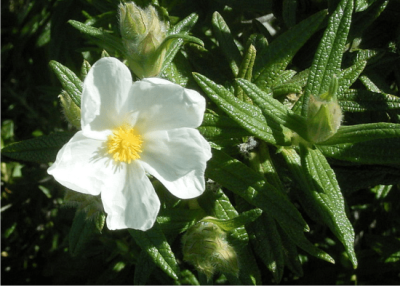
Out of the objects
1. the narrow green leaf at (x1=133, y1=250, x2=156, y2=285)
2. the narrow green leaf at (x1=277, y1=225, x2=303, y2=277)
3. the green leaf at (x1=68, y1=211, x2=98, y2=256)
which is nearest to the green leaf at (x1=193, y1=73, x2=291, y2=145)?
the narrow green leaf at (x1=277, y1=225, x2=303, y2=277)

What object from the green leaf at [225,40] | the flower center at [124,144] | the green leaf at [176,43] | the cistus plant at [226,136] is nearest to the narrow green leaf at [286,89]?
the cistus plant at [226,136]

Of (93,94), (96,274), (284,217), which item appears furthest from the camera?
(96,274)

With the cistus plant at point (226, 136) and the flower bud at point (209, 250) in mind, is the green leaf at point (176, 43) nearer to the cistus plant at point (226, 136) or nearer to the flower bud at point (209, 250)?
the cistus plant at point (226, 136)

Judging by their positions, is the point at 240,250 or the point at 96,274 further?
the point at 96,274

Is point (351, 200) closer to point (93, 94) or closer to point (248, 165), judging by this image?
point (248, 165)

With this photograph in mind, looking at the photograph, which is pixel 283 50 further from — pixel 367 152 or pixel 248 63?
pixel 367 152

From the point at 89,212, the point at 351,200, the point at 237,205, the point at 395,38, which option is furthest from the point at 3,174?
the point at 395,38

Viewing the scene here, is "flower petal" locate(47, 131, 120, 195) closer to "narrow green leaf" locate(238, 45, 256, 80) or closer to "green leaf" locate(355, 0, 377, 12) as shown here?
"narrow green leaf" locate(238, 45, 256, 80)

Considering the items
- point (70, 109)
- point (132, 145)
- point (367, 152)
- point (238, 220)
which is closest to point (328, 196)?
point (367, 152)
